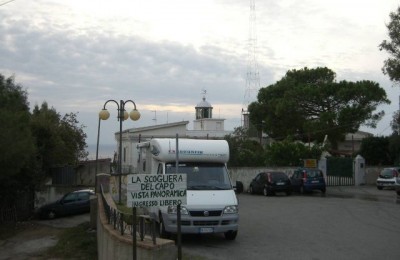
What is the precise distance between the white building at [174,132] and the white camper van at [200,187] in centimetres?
2730

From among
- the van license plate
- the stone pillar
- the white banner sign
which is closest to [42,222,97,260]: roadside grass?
the van license plate

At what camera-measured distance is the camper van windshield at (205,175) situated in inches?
536

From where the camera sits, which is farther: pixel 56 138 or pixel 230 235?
pixel 56 138

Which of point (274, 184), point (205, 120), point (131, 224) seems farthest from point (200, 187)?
point (205, 120)

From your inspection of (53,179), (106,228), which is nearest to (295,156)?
(53,179)

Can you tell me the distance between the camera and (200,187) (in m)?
13.4

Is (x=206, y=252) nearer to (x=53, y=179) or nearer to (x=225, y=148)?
(x=225, y=148)

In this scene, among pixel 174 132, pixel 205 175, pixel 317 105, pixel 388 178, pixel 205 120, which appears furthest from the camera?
pixel 205 120

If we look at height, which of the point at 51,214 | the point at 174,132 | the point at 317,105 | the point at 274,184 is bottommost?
the point at 51,214

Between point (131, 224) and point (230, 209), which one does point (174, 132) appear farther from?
point (131, 224)

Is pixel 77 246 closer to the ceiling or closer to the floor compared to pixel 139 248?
closer to the floor

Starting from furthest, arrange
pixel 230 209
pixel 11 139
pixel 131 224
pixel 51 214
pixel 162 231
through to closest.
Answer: pixel 51 214 < pixel 11 139 < pixel 162 231 < pixel 230 209 < pixel 131 224

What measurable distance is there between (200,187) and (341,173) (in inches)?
1086

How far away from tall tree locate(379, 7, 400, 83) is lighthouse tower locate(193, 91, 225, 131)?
128ft
